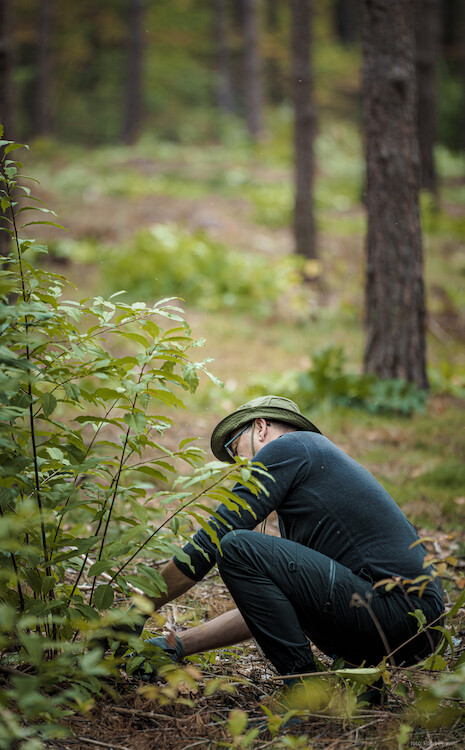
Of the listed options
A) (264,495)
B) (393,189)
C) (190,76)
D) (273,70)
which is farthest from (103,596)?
(273,70)

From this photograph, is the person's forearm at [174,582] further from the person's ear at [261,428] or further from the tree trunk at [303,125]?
the tree trunk at [303,125]

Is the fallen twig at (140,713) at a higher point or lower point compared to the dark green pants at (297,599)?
lower

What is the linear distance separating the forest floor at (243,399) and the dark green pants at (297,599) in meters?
0.19

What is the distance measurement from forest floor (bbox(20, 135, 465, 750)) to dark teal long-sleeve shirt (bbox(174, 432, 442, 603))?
0.70ft

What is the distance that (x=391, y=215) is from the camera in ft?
21.3

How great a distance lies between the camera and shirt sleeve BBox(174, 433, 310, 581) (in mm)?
2430

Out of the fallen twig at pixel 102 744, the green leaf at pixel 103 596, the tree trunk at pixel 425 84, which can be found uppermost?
the tree trunk at pixel 425 84

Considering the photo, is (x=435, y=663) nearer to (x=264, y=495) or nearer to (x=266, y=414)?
(x=264, y=495)

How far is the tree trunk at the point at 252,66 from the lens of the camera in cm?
2295

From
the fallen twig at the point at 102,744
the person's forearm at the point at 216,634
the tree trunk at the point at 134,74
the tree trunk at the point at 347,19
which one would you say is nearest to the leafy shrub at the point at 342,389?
the person's forearm at the point at 216,634

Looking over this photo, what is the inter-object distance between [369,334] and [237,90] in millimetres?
34038

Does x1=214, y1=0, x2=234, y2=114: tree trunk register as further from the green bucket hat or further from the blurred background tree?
the green bucket hat

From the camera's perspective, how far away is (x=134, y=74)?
24281 mm

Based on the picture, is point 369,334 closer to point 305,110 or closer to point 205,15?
point 305,110
